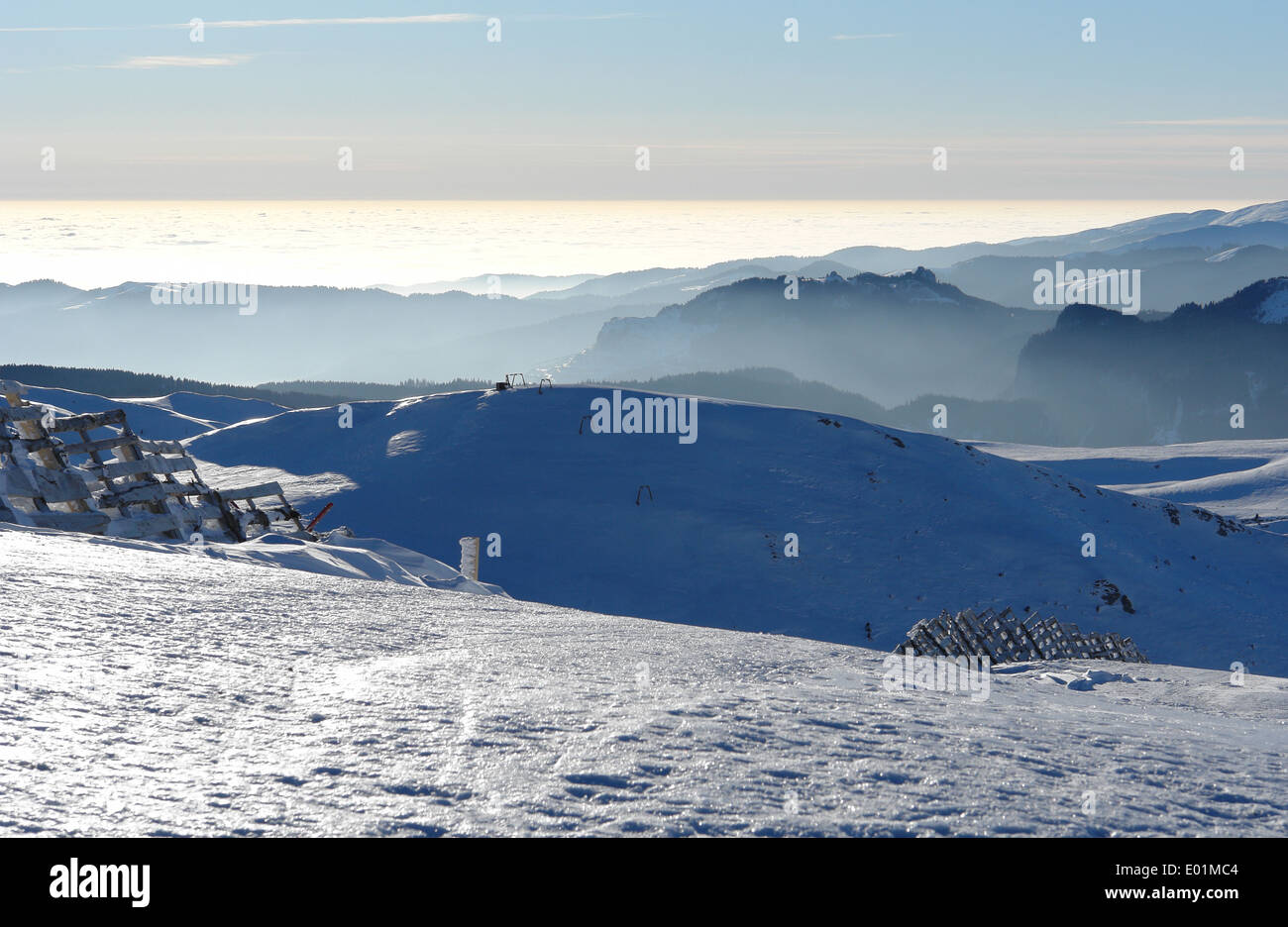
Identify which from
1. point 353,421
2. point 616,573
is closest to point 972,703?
point 616,573

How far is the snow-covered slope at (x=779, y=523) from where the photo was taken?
1005 inches

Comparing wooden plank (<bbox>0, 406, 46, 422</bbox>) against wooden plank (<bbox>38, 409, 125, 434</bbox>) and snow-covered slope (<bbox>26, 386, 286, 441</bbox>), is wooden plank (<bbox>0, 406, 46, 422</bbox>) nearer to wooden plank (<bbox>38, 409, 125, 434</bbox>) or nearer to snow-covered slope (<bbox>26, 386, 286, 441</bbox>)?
wooden plank (<bbox>38, 409, 125, 434</bbox>)

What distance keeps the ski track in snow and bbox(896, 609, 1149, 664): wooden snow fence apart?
959cm

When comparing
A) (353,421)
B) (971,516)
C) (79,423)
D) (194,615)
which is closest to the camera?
(194,615)

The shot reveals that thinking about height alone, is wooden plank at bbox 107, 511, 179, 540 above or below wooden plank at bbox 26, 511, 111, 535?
below

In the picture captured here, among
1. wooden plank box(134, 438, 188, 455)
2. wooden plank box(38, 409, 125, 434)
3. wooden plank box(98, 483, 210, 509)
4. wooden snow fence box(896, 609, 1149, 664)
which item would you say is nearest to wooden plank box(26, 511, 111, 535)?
wooden plank box(98, 483, 210, 509)

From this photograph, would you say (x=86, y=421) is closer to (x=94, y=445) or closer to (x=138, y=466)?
(x=94, y=445)

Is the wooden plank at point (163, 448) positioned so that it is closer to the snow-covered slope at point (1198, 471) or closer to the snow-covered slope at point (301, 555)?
the snow-covered slope at point (301, 555)

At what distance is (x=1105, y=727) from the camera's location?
6.08m

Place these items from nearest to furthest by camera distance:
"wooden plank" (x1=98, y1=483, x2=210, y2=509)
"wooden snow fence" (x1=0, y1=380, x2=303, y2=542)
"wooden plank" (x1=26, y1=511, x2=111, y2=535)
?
"wooden plank" (x1=26, y1=511, x2=111, y2=535), "wooden snow fence" (x1=0, y1=380, x2=303, y2=542), "wooden plank" (x1=98, y1=483, x2=210, y2=509)

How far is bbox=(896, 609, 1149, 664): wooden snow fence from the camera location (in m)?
17.2

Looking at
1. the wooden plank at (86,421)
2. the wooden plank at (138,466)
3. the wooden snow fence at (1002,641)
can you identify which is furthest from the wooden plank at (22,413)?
the wooden snow fence at (1002,641)

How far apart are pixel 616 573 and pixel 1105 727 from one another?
786 inches
